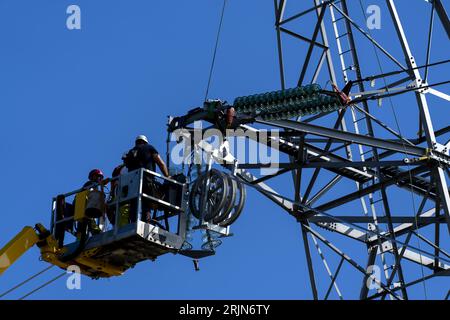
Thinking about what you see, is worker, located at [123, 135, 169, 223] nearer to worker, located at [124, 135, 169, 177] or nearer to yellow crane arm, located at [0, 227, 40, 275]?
worker, located at [124, 135, 169, 177]

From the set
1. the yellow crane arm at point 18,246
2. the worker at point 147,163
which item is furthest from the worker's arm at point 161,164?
the yellow crane arm at point 18,246

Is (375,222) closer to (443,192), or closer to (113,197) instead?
(443,192)

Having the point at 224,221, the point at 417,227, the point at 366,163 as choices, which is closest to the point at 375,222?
the point at 417,227

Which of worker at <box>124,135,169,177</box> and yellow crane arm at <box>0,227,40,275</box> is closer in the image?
worker at <box>124,135,169,177</box>

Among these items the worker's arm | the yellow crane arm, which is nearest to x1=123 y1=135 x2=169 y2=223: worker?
the worker's arm

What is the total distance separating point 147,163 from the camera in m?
24.8

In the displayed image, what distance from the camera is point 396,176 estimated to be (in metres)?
27.8

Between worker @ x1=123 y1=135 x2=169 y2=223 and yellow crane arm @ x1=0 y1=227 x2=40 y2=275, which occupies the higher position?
worker @ x1=123 y1=135 x2=169 y2=223

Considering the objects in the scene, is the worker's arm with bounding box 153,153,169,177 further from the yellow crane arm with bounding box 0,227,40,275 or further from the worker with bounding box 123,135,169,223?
the yellow crane arm with bounding box 0,227,40,275

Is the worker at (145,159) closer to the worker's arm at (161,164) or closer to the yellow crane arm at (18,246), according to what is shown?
the worker's arm at (161,164)

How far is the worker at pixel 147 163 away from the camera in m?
24.4

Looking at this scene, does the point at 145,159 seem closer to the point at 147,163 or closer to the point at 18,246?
the point at 147,163

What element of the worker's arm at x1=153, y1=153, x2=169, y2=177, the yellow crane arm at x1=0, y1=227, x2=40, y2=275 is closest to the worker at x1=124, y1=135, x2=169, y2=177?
the worker's arm at x1=153, y1=153, x2=169, y2=177

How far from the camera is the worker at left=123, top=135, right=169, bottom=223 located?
961 inches
